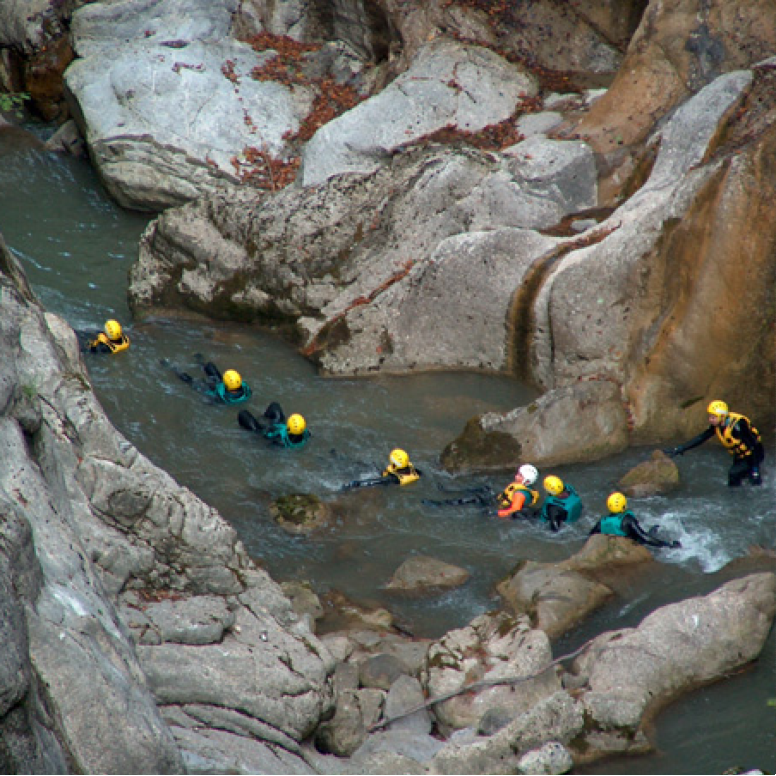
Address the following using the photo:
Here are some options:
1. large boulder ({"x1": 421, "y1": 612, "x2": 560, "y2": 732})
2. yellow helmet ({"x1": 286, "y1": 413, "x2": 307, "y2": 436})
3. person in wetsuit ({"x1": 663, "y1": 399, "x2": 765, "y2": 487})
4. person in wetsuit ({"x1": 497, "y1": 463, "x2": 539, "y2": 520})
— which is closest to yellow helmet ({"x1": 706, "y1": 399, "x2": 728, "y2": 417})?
person in wetsuit ({"x1": 663, "y1": 399, "x2": 765, "y2": 487})

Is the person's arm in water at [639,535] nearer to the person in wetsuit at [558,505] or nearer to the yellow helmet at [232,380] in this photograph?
the person in wetsuit at [558,505]

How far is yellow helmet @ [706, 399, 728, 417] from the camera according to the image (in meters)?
14.4

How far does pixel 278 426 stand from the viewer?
629 inches

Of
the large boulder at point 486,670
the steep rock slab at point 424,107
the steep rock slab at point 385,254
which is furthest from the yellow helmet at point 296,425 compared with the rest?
the steep rock slab at point 424,107

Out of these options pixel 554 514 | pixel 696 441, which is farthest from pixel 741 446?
pixel 554 514

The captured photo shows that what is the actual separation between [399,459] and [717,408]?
512cm

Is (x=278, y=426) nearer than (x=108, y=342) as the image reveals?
Yes

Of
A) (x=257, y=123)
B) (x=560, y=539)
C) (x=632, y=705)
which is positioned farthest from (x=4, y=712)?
(x=257, y=123)

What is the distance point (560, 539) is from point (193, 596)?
20.9 feet

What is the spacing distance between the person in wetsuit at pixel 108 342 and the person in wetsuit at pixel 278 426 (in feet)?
11.0

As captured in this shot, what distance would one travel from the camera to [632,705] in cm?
948

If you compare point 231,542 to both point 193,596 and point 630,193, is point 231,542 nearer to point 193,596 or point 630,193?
point 193,596

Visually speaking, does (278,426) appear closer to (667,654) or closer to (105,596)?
(667,654)

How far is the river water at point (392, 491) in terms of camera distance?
409 inches
